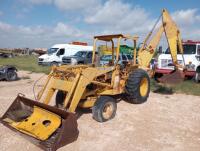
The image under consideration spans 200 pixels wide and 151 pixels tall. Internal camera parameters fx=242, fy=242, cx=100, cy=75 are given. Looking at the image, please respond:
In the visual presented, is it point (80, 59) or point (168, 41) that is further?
point (80, 59)

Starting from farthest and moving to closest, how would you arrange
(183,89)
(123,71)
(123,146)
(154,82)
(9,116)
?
1. (154,82)
2. (183,89)
3. (123,71)
4. (9,116)
5. (123,146)

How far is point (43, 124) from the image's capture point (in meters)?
5.17

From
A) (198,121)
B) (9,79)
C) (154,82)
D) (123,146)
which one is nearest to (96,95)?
(123,146)

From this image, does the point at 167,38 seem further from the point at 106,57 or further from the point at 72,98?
the point at 72,98

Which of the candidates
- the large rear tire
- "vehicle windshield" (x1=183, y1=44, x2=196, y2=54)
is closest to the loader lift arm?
the large rear tire

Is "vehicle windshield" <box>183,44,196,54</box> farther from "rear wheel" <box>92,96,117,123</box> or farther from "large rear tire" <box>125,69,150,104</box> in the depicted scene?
"rear wheel" <box>92,96,117,123</box>

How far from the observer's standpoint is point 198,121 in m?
6.60

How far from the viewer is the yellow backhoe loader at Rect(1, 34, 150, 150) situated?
16.0 ft

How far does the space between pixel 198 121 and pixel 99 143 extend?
311 cm

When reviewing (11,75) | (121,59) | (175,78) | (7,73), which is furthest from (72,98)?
(11,75)

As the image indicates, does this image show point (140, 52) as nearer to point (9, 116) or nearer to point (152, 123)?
point (152, 123)

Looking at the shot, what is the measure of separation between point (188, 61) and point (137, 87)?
20.3 ft

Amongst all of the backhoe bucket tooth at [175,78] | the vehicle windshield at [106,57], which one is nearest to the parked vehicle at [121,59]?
the vehicle windshield at [106,57]

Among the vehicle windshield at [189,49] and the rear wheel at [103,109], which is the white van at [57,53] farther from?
the rear wheel at [103,109]
